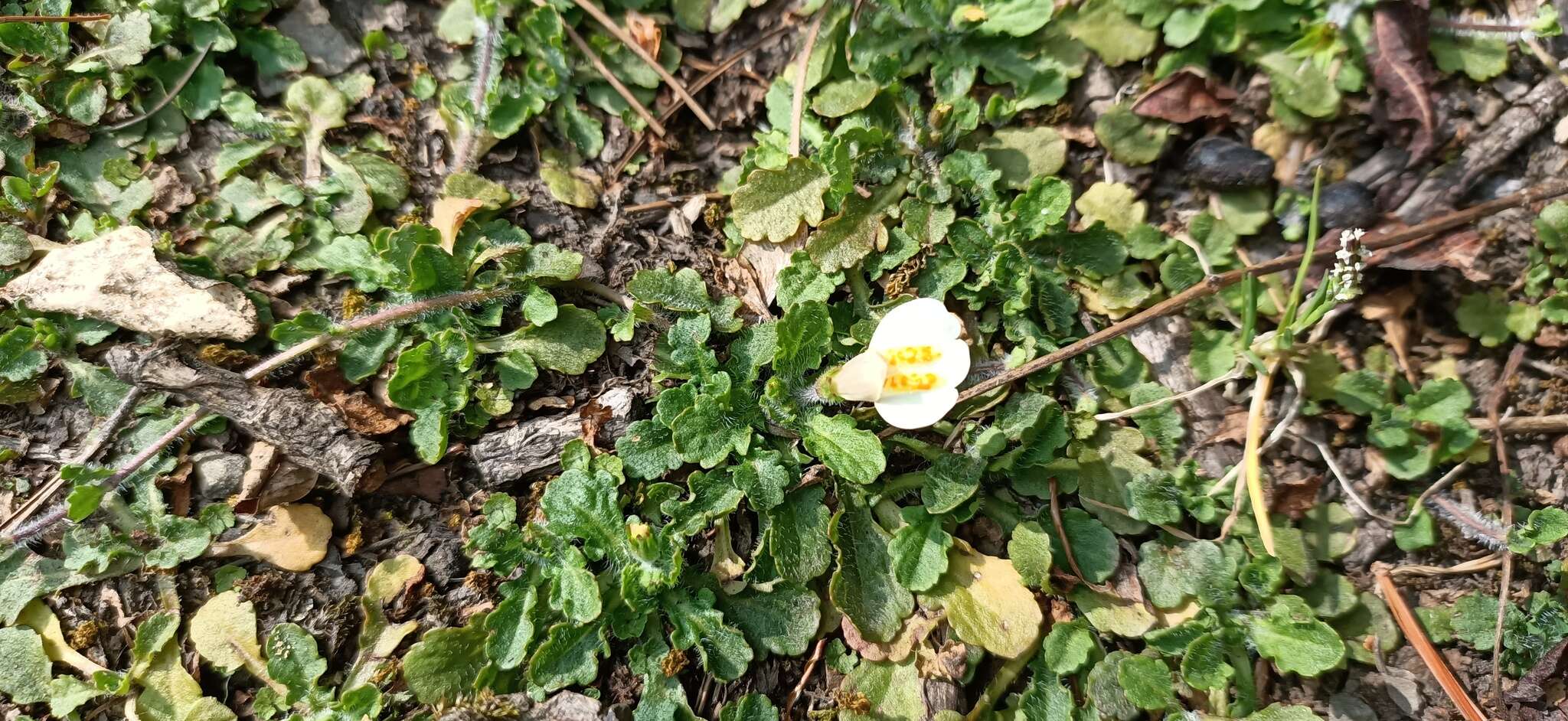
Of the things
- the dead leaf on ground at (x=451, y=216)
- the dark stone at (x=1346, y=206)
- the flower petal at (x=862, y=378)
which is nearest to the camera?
the flower petal at (x=862, y=378)

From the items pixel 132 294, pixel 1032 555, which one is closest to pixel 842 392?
pixel 1032 555

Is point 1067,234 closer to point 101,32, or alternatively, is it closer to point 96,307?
point 96,307

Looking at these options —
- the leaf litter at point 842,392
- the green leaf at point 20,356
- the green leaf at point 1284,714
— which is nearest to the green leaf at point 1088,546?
the leaf litter at point 842,392

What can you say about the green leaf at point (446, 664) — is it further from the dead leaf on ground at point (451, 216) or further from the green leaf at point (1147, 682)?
the green leaf at point (1147, 682)

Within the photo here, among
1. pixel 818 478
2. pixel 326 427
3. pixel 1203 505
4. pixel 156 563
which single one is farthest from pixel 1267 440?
pixel 156 563

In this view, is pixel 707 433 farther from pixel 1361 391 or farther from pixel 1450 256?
pixel 1450 256

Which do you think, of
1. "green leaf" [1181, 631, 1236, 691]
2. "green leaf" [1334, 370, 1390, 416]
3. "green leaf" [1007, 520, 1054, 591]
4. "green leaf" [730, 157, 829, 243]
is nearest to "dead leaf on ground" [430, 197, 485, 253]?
"green leaf" [730, 157, 829, 243]
